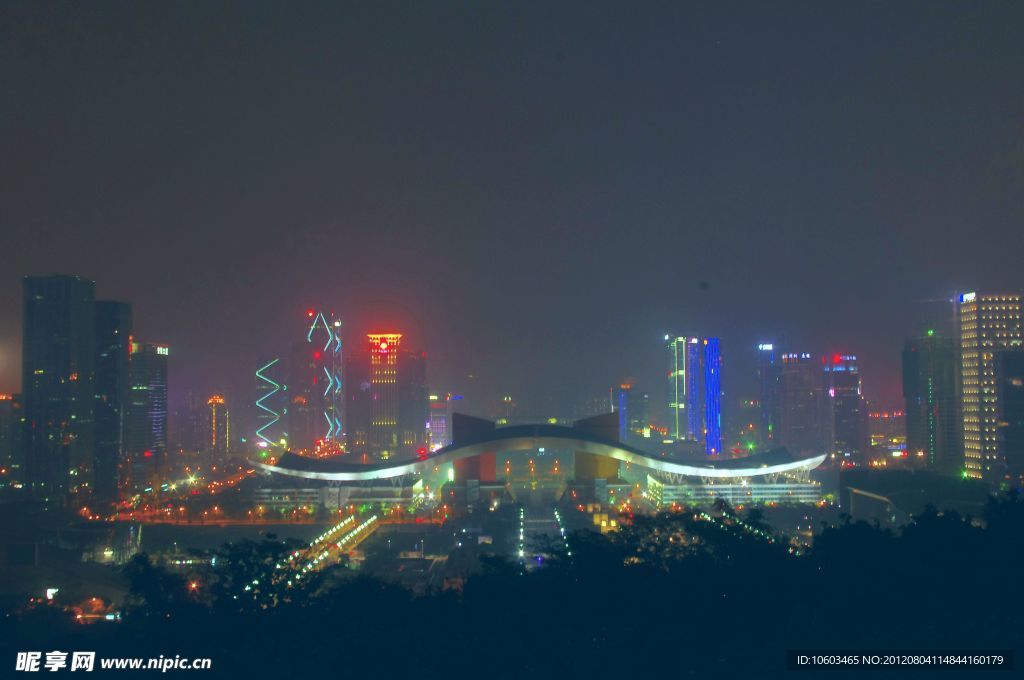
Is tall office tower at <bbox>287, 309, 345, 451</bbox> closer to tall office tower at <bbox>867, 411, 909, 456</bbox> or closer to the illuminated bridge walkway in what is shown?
the illuminated bridge walkway

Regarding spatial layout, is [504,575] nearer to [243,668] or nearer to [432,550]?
[243,668]

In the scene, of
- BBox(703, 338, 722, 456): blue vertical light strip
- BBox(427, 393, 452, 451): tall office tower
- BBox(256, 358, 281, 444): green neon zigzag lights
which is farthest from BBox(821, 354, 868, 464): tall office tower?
BBox(256, 358, 281, 444): green neon zigzag lights

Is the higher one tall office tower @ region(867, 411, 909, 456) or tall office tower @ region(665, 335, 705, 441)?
tall office tower @ region(665, 335, 705, 441)

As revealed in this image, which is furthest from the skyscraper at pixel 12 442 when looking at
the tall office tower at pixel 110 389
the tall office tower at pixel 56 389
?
the tall office tower at pixel 110 389

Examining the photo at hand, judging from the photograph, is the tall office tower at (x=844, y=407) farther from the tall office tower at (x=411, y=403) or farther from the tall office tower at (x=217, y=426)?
the tall office tower at (x=217, y=426)

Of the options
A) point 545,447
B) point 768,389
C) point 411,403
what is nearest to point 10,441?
point 411,403
